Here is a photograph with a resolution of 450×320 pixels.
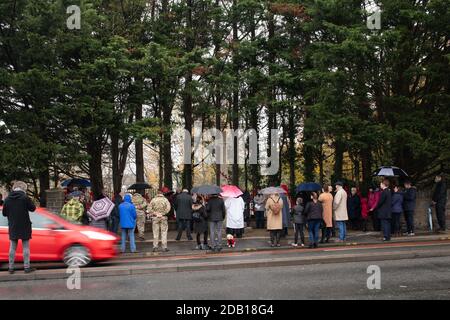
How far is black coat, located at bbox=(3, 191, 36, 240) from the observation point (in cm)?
1220

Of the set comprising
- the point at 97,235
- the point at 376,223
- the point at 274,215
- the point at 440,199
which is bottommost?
the point at 376,223

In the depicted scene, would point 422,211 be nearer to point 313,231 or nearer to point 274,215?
point 313,231

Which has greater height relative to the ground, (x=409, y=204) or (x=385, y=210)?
(x=409, y=204)

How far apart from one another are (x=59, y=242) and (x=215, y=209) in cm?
506

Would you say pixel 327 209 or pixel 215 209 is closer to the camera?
pixel 215 209

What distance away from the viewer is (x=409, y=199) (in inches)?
774

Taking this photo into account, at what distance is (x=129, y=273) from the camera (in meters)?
12.6

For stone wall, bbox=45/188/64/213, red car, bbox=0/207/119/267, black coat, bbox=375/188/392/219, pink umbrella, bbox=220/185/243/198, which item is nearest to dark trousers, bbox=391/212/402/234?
black coat, bbox=375/188/392/219

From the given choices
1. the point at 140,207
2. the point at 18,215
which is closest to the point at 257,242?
the point at 140,207

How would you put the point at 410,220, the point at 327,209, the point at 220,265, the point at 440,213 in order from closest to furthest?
the point at 220,265
the point at 327,209
the point at 410,220
the point at 440,213

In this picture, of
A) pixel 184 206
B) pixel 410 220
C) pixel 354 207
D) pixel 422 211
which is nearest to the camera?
pixel 184 206

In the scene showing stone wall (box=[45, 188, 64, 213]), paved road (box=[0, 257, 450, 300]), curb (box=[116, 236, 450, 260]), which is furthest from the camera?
stone wall (box=[45, 188, 64, 213])

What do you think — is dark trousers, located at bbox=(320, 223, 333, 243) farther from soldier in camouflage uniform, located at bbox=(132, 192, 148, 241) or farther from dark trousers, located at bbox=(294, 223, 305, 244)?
soldier in camouflage uniform, located at bbox=(132, 192, 148, 241)

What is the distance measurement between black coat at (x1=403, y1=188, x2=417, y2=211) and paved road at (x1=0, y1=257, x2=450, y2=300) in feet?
22.1
